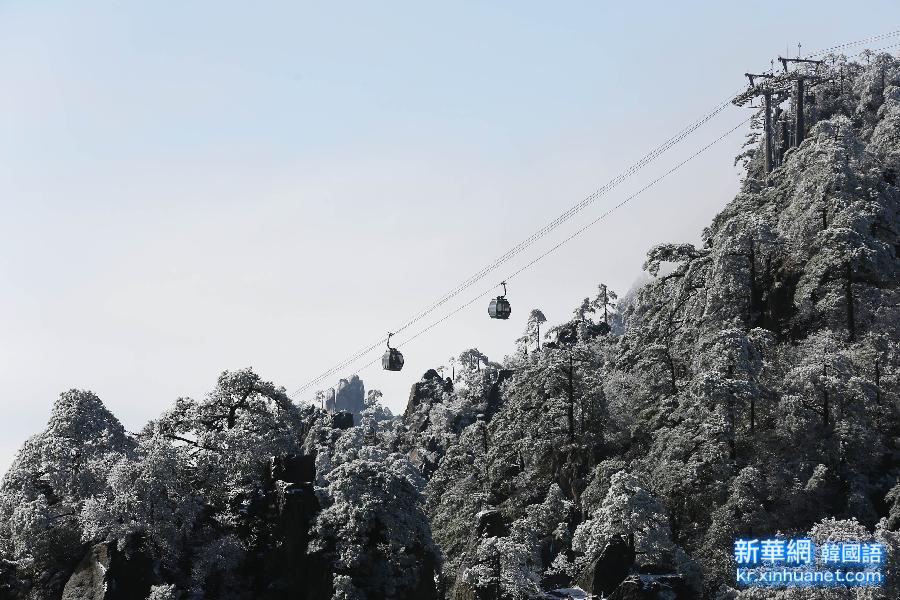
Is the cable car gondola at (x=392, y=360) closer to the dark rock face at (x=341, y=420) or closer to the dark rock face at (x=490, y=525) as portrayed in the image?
the dark rock face at (x=490, y=525)

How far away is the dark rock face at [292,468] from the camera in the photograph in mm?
60906

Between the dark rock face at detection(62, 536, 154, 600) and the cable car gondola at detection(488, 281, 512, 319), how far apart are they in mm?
29704

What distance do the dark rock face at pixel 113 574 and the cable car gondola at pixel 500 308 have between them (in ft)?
97.5

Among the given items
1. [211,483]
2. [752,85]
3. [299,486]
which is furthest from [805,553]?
[752,85]

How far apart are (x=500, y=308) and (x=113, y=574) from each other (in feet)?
106

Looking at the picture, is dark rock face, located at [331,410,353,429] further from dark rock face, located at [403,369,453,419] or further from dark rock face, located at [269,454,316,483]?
dark rock face, located at [269,454,316,483]

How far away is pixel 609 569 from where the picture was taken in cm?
5866

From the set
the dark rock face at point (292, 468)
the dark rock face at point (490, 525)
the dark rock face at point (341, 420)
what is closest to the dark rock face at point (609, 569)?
the dark rock face at point (490, 525)

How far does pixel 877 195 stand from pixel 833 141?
7108 millimetres

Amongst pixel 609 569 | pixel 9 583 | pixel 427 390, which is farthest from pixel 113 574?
pixel 427 390

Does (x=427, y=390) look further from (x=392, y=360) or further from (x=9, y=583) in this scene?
(x=9, y=583)

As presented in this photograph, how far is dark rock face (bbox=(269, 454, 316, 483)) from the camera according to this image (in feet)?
200

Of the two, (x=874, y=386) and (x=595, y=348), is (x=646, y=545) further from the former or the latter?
(x=595, y=348)

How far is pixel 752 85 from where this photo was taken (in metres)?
118
